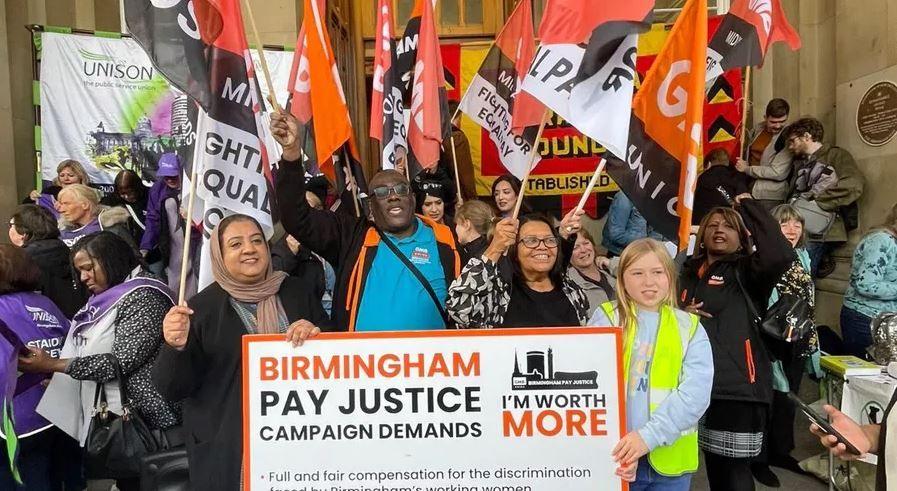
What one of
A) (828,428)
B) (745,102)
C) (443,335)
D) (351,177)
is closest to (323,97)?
(351,177)

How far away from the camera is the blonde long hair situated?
9.01 feet

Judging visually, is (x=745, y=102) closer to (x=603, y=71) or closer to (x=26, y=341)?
(x=603, y=71)

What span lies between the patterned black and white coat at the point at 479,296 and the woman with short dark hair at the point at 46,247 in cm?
287

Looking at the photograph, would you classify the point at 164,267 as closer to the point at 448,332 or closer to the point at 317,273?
the point at 317,273

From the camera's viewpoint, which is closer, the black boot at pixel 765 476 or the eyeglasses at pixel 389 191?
the eyeglasses at pixel 389 191

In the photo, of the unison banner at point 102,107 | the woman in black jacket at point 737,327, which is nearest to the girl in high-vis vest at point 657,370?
the woman in black jacket at point 737,327

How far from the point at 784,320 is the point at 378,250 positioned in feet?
7.14

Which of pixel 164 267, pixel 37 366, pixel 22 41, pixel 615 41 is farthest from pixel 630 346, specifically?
pixel 22 41

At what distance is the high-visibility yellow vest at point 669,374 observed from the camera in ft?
8.54

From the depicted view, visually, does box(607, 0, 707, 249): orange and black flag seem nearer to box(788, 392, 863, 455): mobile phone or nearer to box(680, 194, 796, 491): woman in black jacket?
box(680, 194, 796, 491): woman in black jacket

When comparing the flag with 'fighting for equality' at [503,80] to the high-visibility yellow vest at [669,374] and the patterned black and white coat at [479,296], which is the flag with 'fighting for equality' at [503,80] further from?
the high-visibility yellow vest at [669,374]

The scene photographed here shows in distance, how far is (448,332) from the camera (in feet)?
8.23

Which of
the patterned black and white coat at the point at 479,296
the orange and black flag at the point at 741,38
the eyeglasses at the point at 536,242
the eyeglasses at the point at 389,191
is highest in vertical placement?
the orange and black flag at the point at 741,38

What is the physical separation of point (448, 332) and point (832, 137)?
6587 mm
